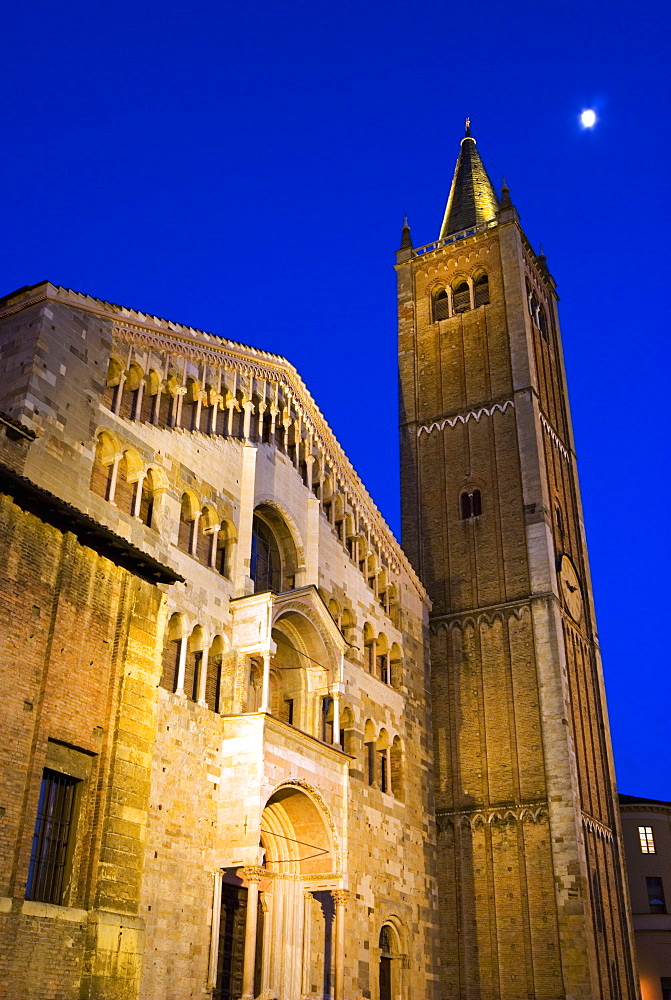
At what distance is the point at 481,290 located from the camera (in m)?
35.9

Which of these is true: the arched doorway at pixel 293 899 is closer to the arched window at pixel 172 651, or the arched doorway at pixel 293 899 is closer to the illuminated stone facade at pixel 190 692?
the illuminated stone facade at pixel 190 692

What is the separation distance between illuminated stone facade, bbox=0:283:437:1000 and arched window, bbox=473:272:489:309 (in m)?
11.6

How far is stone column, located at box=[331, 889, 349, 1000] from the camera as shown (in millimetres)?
19953

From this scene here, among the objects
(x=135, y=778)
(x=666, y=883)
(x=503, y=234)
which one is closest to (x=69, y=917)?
(x=135, y=778)

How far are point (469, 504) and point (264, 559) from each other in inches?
419

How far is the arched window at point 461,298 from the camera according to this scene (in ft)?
117

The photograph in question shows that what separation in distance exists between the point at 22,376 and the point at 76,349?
57.9 inches

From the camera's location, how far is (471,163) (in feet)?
145

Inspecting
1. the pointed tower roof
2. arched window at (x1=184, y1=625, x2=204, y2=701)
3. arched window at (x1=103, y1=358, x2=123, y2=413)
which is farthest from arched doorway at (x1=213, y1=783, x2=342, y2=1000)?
the pointed tower roof

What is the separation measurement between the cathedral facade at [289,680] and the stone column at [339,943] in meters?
0.05

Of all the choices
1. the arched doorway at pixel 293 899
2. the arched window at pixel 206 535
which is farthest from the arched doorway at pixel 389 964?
the arched window at pixel 206 535

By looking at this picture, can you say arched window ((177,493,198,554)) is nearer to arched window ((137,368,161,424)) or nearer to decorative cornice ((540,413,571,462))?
arched window ((137,368,161,424))

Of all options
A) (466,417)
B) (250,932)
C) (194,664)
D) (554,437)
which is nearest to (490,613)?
(466,417)

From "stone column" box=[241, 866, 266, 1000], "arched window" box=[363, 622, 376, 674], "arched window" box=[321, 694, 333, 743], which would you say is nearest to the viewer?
"stone column" box=[241, 866, 266, 1000]
